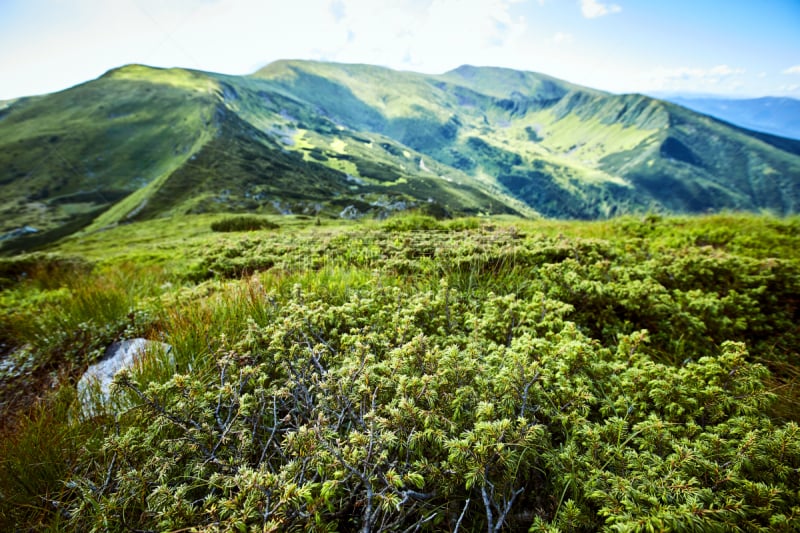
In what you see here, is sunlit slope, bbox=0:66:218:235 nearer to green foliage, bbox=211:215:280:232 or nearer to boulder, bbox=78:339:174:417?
green foliage, bbox=211:215:280:232

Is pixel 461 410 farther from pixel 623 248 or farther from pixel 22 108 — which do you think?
pixel 22 108

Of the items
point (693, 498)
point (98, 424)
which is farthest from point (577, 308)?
point (98, 424)

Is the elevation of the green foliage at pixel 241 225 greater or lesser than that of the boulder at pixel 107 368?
lesser

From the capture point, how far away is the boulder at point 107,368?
3.56 m

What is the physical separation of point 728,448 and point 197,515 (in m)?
3.56

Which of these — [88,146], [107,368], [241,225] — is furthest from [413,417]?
[88,146]

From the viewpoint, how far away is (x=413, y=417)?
8.39 ft

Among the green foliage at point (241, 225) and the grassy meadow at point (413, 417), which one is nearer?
the grassy meadow at point (413, 417)

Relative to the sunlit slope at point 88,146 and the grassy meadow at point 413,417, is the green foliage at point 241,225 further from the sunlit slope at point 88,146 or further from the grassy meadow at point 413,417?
the sunlit slope at point 88,146

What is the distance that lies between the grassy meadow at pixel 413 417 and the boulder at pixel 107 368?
0.14m

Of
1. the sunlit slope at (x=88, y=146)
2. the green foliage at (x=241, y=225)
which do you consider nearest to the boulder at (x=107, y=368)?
the green foliage at (x=241, y=225)

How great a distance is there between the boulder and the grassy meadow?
0.46 feet

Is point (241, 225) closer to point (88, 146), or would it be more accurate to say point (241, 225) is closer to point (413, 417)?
point (413, 417)

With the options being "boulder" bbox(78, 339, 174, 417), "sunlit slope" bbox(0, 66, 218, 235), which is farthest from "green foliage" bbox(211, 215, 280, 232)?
"sunlit slope" bbox(0, 66, 218, 235)
